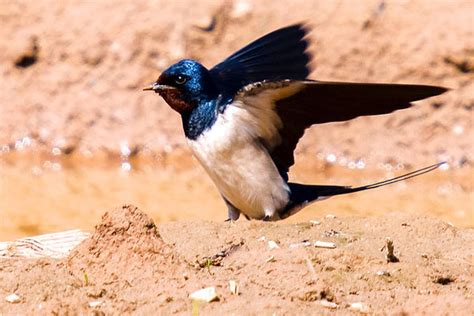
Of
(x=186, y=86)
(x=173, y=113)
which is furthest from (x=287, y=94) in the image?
(x=173, y=113)

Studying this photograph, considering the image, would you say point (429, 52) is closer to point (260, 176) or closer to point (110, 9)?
point (110, 9)

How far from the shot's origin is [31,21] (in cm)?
934

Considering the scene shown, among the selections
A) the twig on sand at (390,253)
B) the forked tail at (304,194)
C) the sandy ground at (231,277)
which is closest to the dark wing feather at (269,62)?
the forked tail at (304,194)

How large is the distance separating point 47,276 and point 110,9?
227 inches

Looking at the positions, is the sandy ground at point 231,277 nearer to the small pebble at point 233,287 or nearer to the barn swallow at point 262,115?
the small pebble at point 233,287

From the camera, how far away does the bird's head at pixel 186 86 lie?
5.63 metres

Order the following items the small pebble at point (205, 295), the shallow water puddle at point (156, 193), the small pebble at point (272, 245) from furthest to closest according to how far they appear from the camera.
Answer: the shallow water puddle at point (156, 193) → the small pebble at point (272, 245) → the small pebble at point (205, 295)

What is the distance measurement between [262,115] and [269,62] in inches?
22.8

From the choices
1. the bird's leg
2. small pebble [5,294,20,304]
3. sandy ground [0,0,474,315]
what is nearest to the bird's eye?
the bird's leg

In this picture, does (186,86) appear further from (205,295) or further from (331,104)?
(205,295)

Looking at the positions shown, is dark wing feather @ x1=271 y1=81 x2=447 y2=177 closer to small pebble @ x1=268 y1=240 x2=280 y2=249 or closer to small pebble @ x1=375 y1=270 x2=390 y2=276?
small pebble @ x1=268 y1=240 x2=280 y2=249

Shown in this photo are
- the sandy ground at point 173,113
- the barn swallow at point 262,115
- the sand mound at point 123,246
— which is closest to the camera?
the sand mound at point 123,246

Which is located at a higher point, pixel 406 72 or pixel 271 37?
pixel 271 37

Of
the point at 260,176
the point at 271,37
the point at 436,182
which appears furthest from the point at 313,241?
the point at 436,182
